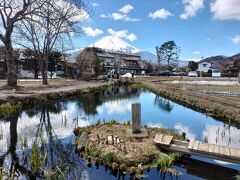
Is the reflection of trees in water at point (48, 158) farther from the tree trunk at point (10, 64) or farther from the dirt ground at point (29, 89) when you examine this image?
the tree trunk at point (10, 64)

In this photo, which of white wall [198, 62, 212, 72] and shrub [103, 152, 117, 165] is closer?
shrub [103, 152, 117, 165]

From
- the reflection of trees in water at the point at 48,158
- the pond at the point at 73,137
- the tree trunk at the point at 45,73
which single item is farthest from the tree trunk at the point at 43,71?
the reflection of trees in water at the point at 48,158

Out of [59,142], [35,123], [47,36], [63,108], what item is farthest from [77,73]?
[59,142]

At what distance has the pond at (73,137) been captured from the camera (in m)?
9.34

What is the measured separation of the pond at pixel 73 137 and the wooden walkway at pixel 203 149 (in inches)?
21.5

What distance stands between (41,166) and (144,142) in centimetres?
371

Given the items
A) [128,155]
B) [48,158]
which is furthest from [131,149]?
[48,158]

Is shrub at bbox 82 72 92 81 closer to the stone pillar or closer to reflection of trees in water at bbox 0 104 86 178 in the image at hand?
reflection of trees in water at bbox 0 104 86 178

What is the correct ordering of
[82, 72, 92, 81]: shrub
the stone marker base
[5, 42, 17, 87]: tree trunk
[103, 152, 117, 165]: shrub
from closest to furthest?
1. [103, 152, 117, 165]: shrub
2. the stone marker base
3. [5, 42, 17, 87]: tree trunk
4. [82, 72, 92, 81]: shrub

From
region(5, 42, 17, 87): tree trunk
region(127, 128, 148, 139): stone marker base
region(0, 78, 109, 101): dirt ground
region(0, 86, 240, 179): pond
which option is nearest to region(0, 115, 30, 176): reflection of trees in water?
region(0, 86, 240, 179): pond

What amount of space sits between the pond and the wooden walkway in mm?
545

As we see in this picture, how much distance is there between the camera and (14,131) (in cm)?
1476

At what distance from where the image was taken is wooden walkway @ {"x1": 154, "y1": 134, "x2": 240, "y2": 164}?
909cm

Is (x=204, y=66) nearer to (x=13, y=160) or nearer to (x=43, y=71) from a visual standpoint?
(x=43, y=71)
